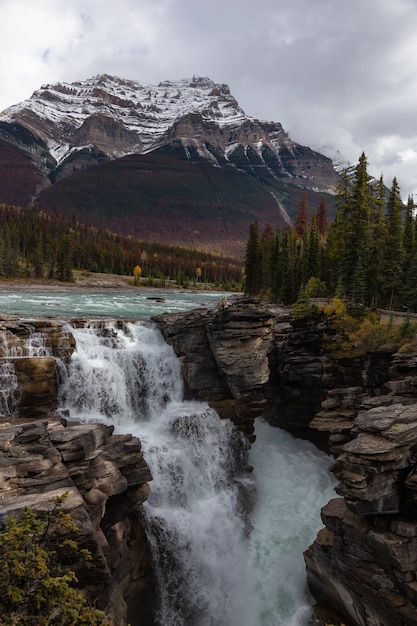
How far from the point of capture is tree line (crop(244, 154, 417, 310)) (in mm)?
44719

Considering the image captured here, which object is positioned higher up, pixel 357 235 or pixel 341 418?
pixel 357 235

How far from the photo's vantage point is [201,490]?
79.4ft

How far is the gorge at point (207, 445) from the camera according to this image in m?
15.9

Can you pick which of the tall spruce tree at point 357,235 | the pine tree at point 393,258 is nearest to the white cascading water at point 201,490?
the tall spruce tree at point 357,235

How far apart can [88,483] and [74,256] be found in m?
123

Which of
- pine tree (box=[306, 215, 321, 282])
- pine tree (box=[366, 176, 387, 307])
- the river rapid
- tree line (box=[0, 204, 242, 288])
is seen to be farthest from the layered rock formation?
tree line (box=[0, 204, 242, 288])

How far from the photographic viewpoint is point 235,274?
190 metres

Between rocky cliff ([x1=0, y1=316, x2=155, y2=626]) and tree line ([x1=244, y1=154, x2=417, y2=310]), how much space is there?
31.6 meters

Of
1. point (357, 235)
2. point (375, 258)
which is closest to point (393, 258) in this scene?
point (375, 258)

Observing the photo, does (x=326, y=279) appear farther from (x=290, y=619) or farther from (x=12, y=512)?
(x=12, y=512)

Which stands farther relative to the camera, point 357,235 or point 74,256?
point 74,256

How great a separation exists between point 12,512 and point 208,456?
16.0 m

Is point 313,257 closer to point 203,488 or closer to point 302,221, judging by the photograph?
point 302,221

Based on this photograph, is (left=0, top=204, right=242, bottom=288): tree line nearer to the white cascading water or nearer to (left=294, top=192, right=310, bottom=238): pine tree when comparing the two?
(left=294, top=192, right=310, bottom=238): pine tree
